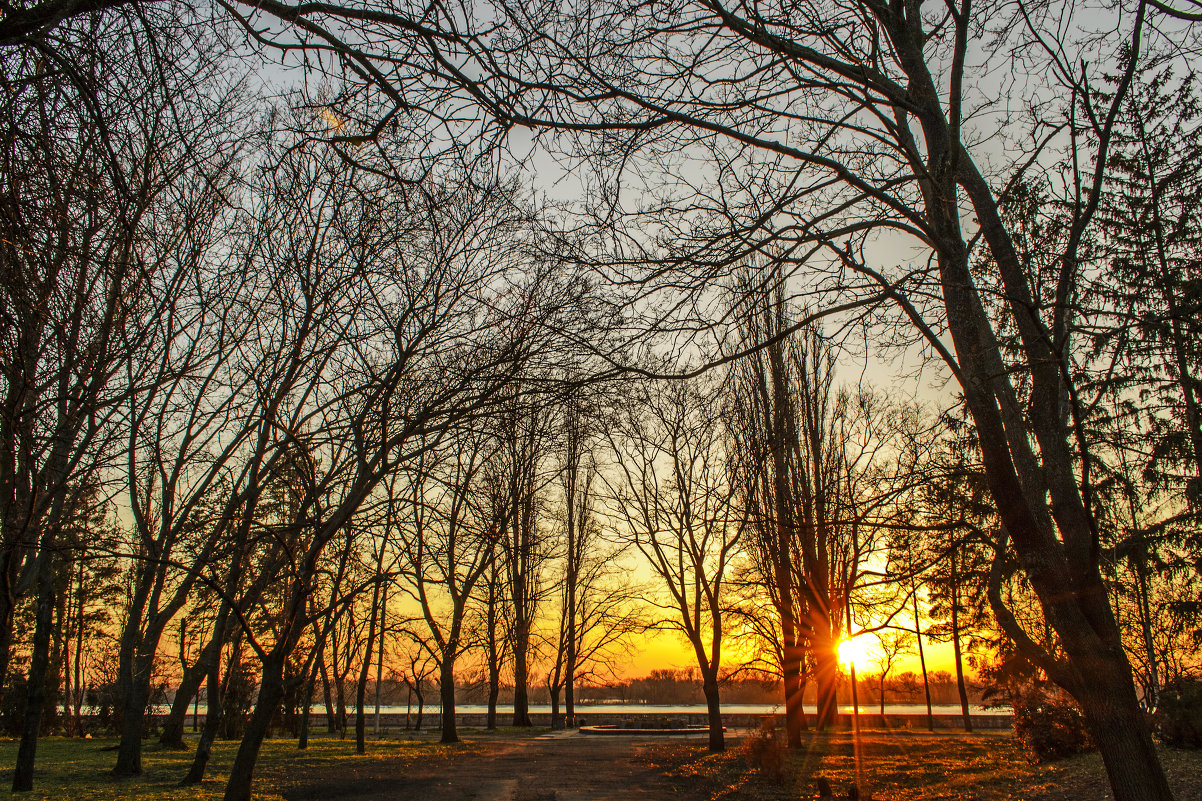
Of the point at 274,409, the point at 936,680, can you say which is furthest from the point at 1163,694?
the point at 936,680

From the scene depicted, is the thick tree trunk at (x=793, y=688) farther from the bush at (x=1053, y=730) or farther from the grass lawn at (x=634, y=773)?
the bush at (x=1053, y=730)

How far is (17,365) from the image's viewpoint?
3039 mm

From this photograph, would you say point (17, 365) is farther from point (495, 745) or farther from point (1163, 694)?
point (495, 745)

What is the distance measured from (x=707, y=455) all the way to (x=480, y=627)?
15.5 m

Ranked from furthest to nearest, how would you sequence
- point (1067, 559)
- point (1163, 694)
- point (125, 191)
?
point (1163, 694)
point (1067, 559)
point (125, 191)

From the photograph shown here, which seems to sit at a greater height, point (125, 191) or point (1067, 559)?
point (125, 191)

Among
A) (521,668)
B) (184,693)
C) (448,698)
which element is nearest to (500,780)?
(184,693)

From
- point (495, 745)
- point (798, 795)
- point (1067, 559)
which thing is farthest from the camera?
point (495, 745)

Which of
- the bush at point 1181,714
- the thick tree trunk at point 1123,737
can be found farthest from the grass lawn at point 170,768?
the bush at point 1181,714

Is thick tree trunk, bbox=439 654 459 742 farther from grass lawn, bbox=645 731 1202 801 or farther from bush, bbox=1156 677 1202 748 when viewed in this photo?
bush, bbox=1156 677 1202 748

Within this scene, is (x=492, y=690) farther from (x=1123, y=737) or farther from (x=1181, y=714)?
(x=1123, y=737)

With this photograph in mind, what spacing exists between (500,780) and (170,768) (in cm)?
683

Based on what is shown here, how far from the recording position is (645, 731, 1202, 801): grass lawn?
992cm

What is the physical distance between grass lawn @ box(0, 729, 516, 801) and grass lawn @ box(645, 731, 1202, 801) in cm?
671
